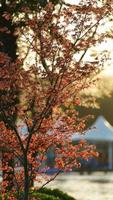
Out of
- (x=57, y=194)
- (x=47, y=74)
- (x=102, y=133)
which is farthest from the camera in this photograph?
(x=102, y=133)

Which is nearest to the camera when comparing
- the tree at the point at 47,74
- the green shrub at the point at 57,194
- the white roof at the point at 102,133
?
the tree at the point at 47,74

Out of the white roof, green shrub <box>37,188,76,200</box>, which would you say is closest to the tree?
green shrub <box>37,188,76,200</box>

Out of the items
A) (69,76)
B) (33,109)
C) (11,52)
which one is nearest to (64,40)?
(69,76)

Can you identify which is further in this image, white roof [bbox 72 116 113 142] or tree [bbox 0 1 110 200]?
white roof [bbox 72 116 113 142]

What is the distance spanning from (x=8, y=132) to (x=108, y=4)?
10.2ft

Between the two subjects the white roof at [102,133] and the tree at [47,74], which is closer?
the tree at [47,74]

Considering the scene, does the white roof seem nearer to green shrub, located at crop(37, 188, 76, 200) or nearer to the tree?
green shrub, located at crop(37, 188, 76, 200)

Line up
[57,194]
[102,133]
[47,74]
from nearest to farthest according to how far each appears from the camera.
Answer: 1. [47,74]
2. [57,194]
3. [102,133]

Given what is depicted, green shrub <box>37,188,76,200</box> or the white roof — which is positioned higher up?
the white roof

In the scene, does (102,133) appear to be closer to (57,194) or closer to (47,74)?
(57,194)

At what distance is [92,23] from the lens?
1189cm

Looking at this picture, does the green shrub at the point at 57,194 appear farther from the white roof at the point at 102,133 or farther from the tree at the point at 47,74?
the white roof at the point at 102,133

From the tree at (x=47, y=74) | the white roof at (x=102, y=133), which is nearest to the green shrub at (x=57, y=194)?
the tree at (x=47, y=74)

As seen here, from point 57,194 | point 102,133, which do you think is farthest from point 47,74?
point 102,133
